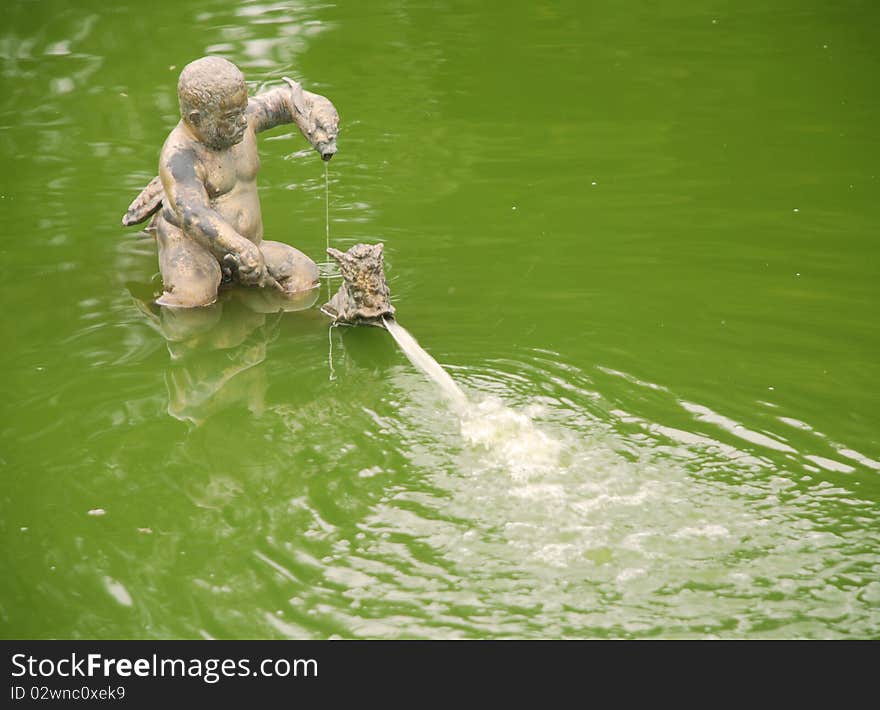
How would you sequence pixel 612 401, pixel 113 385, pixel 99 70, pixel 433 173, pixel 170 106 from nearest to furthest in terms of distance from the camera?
pixel 612 401 → pixel 113 385 → pixel 433 173 → pixel 170 106 → pixel 99 70

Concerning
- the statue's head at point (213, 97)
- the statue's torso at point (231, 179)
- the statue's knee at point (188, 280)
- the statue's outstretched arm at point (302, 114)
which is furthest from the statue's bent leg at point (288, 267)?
the statue's head at point (213, 97)

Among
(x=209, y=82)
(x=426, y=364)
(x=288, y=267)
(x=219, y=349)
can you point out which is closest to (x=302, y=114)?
(x=209, y=82)

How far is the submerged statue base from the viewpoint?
564 cm

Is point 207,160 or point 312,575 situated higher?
point 207,160

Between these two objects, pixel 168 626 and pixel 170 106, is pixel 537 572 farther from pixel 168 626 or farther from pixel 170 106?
pixel 170 106

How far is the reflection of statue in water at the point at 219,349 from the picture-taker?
5355 mm

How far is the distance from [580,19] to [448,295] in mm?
4499

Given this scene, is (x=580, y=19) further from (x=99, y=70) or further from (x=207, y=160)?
(x=207, y=160)

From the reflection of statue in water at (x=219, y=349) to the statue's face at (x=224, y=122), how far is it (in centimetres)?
78

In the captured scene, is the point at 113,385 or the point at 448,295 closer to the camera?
the point at 113,385

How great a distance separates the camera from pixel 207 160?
19.1 feet

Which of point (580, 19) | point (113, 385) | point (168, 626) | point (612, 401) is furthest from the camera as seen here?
point (580, 19)

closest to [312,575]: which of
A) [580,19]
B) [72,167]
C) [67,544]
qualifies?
[67,544]

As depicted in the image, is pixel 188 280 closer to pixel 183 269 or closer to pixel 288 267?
pixel 183 269
